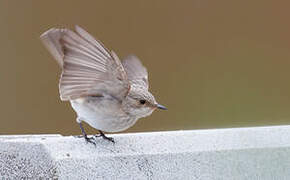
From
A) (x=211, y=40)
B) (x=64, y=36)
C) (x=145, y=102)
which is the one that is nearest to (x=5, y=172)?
(x=64, y=36)

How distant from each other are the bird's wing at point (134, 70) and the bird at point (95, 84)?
0.63 ft

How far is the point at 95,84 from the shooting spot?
7.08ft

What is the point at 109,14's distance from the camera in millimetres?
4516

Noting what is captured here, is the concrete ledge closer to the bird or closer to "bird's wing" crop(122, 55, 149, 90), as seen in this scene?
the bird

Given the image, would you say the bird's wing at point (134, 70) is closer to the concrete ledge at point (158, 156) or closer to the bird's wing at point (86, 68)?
the bird's wing at point (86, 68)

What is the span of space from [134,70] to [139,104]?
1.22 ft

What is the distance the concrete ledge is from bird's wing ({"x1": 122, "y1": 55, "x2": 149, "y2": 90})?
528mm

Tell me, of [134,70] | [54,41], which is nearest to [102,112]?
[54,41]

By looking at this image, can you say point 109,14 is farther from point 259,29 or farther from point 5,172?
point 5,172

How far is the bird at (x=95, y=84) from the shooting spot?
2.05m

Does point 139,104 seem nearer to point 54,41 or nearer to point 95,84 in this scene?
point 95,84

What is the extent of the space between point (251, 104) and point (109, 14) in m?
1.33

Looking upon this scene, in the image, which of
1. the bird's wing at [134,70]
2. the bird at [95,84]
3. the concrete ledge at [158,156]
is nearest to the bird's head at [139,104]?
the bird at [95,84]

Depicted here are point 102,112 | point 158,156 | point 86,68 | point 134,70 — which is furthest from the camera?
point 134,70
